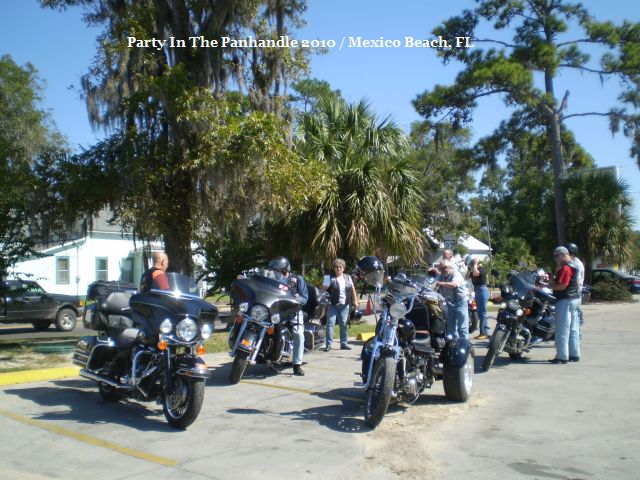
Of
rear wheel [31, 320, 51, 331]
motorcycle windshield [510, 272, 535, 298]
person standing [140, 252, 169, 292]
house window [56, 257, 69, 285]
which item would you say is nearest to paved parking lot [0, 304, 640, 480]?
person standing [140, 252, 169, 292]

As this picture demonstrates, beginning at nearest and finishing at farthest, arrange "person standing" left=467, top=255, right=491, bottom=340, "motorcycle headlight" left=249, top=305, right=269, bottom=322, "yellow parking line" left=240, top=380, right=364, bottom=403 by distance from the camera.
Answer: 1. "yellow parking line" left=240, top=380, right=364, bottom=403
2. "motorcycle headlight" left=249, top=305, right=269, bottom=322
3. "person standing" left=467, top=255, right=491, bottom=340

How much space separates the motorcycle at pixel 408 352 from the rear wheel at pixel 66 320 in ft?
52.4

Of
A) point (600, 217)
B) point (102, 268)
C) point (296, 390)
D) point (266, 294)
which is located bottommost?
point (296, 390)

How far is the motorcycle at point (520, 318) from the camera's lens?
32.3 feet

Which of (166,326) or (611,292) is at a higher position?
(166,326)

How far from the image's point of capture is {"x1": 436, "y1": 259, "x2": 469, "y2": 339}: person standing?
10.7 meters

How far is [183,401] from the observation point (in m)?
6.34

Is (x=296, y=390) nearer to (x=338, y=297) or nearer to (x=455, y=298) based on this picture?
(x=338, y=297)

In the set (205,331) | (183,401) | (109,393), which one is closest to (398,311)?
(205,331)

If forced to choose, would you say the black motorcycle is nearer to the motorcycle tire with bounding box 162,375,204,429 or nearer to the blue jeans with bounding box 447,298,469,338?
the motorcycle tire with bounding box 162,375,204,429

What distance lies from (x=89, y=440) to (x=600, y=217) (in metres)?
23.9

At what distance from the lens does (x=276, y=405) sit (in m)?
7.50

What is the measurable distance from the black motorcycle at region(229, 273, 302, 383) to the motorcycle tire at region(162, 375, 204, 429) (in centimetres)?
199

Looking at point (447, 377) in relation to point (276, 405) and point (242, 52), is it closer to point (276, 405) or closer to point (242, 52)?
point (276, 405)
